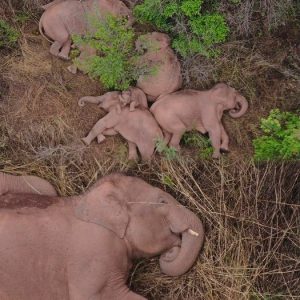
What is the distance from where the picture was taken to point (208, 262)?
3922 millimetres

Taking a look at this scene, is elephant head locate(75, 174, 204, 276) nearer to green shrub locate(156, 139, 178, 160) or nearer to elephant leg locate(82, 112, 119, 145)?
green shrub locate(156, 139, 178, 160)

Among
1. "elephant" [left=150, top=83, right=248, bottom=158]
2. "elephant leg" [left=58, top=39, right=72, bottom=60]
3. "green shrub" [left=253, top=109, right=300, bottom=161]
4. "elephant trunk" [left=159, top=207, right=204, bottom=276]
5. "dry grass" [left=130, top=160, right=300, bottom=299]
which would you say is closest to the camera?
"elephant trunk" [left=159, top=207, right=204, bottom=276]

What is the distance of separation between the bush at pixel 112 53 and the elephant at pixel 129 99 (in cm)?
7

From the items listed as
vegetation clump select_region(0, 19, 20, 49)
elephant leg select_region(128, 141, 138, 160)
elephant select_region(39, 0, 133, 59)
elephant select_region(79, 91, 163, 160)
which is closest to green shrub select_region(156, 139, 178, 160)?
elephant select_region(79, 91, 163, 160)

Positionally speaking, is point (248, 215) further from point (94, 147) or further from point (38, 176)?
point (38, 176)

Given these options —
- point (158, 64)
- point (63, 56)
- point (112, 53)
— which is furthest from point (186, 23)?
point (63, 56)

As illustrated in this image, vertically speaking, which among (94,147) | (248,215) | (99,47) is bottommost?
(248,215)

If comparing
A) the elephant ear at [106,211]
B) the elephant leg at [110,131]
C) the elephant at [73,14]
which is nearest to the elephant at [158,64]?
the elephant at [73,14]

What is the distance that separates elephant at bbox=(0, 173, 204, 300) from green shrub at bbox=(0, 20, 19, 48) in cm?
147

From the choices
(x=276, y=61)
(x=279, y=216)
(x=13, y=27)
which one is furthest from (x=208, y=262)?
(x=13, y=27)

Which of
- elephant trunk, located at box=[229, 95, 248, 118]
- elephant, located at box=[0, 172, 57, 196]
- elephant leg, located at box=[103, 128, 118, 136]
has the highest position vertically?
elephant trunk, located at box=[229, 95, 248, 118]

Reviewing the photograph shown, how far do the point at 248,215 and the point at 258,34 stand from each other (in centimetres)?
135

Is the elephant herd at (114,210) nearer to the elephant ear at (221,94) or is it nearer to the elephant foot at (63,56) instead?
the elephant ear at (221,94)

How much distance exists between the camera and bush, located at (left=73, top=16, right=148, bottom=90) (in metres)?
4.07
